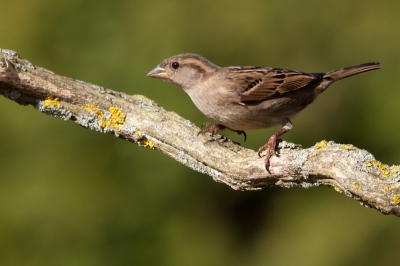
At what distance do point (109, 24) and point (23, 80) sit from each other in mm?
2600

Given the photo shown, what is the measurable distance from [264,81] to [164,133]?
1.20 m

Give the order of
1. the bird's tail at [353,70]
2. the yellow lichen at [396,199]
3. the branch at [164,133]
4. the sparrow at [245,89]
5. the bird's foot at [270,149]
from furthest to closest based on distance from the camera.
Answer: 1. the bird's tail at [353,70]
2. the sparrow at [245,89]
3. the bird's foot at [270,149]
4. the branch at [164,133]
5. the yellow lichen at [396,199]

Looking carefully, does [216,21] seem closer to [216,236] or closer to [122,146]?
[122,146]

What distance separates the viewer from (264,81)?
14.5 ft

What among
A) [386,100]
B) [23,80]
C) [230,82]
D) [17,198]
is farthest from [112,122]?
[386,100]

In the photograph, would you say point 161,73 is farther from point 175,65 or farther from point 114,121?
point 114,121

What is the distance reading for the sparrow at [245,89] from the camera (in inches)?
165

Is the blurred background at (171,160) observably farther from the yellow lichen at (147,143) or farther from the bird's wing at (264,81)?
the yellow lichen at (147,143)

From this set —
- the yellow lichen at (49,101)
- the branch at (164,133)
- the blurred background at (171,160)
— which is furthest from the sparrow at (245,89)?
the yellow lichen at (49,101)

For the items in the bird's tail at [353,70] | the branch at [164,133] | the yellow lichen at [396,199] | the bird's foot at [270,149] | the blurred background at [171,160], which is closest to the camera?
the yellow lichen at [396,199]

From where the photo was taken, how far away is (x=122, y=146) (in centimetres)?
527

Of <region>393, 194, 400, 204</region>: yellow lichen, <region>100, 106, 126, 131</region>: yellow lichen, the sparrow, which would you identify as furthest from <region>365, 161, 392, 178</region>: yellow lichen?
<region>100, 106, 126, 131</region>: yellow lichen

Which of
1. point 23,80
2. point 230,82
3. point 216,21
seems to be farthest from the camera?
point 216,21

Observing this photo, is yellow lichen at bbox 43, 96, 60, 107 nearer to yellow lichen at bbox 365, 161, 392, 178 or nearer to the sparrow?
the sparrow
